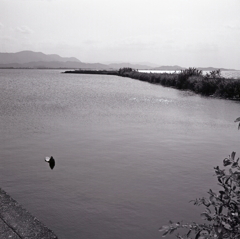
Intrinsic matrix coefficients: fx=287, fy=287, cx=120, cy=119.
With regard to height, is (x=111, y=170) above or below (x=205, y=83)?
below

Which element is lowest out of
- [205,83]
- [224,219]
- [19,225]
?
[19,225]

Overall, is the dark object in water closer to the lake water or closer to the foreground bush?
the lake water

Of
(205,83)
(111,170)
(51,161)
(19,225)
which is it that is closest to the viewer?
(19,225)

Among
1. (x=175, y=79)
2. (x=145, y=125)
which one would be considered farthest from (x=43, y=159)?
(x=175, y=79)

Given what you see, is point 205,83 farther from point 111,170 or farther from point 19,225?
point 19,225

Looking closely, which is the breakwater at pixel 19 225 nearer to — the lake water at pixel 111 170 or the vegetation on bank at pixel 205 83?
the lake water at pixel 111 170

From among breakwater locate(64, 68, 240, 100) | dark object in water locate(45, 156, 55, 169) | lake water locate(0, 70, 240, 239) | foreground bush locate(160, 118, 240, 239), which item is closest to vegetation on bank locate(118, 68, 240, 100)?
breakwater locate(64, 68, 240, 100)

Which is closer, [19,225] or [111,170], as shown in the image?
[19,225]

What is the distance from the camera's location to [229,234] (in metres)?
2.75

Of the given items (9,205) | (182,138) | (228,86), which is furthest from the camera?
(228,86)

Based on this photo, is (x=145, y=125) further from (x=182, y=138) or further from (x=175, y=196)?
(x=175, y=196)

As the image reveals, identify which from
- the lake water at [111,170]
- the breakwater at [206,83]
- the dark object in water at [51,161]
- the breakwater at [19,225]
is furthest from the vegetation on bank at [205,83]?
the breakwater at [19,225]

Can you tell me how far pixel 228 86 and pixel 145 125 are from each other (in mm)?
18221

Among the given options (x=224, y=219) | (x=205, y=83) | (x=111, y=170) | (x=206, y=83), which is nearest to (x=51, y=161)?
(x=111, y=170)
